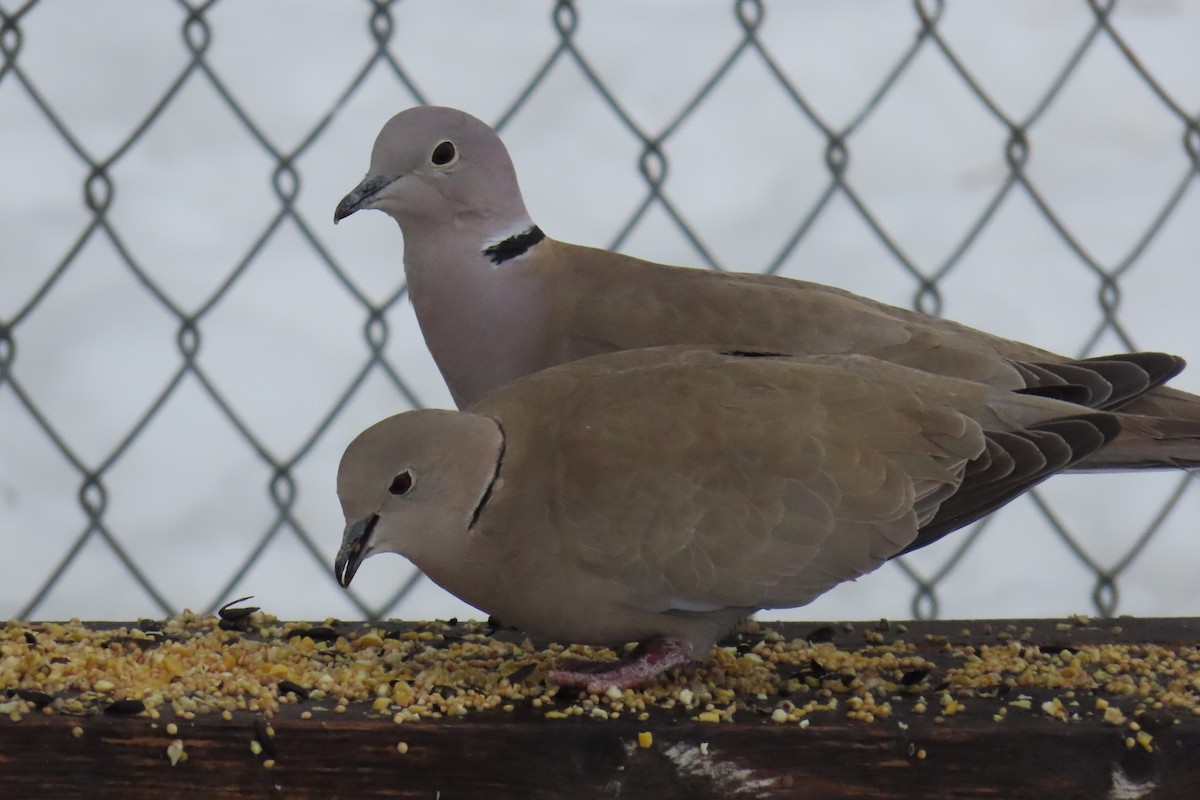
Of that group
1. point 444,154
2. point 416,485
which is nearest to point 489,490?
point 416,485

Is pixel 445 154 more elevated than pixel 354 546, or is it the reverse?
pixel 445 154

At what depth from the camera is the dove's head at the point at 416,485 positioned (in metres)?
1.34

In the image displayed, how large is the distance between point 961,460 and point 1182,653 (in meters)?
0.30

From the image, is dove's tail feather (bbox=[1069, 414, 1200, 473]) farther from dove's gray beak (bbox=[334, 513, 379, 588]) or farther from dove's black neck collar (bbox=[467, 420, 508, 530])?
dove's gray beak (bbox=[334, 513, 379, 588])

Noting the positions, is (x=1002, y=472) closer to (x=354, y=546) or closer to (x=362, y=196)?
(x=354, y=546)

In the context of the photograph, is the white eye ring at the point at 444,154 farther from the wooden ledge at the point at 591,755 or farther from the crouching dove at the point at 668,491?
the wooden ledge at the point at 591,755

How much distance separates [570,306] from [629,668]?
480 millimetres

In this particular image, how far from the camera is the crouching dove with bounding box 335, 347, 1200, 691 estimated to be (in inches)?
53.5

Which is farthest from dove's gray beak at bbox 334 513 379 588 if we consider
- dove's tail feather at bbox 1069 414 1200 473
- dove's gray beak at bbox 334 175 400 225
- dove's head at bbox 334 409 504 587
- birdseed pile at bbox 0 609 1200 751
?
dove's tail feather at bbox 1069 414 1200 473

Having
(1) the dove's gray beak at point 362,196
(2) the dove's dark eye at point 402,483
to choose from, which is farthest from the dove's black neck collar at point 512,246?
(2) the dove's dark eye at point 402,483

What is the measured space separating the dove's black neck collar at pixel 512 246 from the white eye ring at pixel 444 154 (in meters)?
0.09

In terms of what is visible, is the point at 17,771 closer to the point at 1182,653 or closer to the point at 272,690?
the point at 272,690

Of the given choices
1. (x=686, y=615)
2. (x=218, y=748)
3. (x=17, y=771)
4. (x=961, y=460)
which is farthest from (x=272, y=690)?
(x=961, y=460)

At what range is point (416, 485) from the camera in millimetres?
1356
